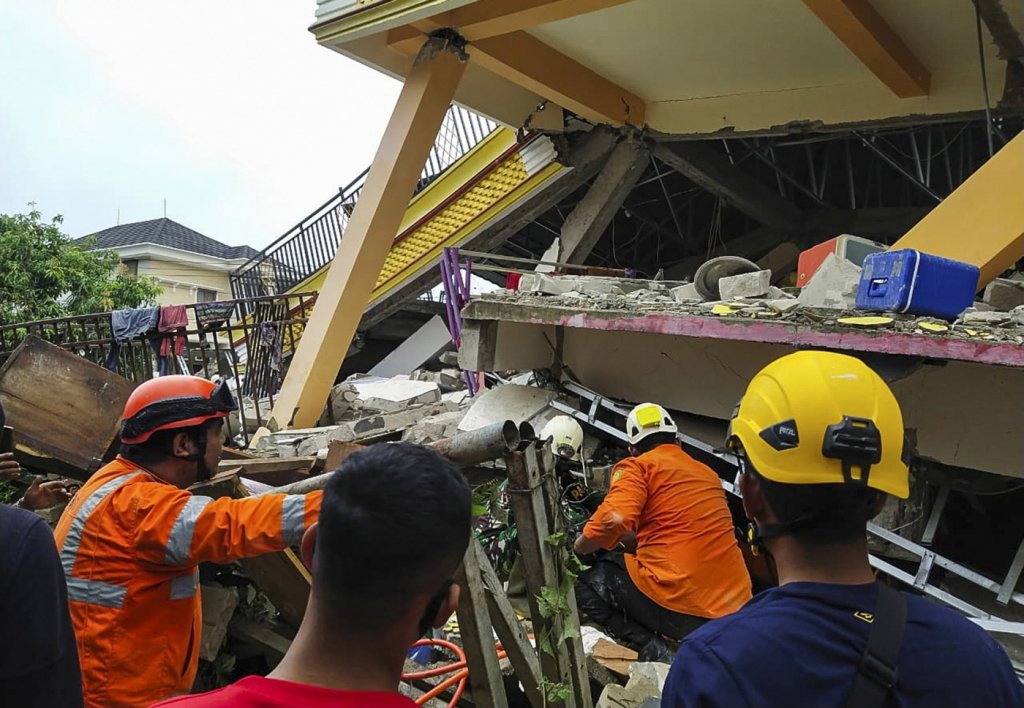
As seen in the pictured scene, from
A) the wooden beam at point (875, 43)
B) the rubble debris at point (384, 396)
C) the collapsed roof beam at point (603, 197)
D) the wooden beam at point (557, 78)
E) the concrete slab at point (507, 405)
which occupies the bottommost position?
the rubble debris at point (384, 396)

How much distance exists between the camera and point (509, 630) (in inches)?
79.7

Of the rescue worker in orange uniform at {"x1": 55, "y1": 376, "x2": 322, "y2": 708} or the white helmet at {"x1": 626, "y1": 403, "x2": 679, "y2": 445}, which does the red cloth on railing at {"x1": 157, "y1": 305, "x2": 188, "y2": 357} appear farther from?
the rescue worker in orange uniform at {"x1": 55, "y1": 376, "x2": 322, "y2": 708}

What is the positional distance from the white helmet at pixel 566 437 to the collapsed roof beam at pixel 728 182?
15.7 feet

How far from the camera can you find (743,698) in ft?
3.43

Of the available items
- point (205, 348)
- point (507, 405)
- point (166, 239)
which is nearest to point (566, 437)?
point (507, 405)

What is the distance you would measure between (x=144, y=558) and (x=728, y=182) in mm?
8962

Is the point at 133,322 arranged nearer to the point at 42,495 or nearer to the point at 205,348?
the point at 205,348

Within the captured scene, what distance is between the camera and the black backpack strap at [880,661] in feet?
3.32

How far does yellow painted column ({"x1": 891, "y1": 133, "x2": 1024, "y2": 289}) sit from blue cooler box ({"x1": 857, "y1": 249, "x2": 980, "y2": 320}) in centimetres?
65

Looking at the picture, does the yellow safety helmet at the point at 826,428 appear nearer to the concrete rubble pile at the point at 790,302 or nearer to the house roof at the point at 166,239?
the concrete rubble pile at the point at 790,302

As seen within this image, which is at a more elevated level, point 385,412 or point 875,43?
point 875,43

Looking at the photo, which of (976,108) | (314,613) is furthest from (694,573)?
(976,108)

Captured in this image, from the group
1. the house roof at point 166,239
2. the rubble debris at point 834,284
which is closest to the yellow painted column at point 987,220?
the rubble debris at point 834,284

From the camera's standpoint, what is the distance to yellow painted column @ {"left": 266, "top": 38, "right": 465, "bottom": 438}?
284 inches
